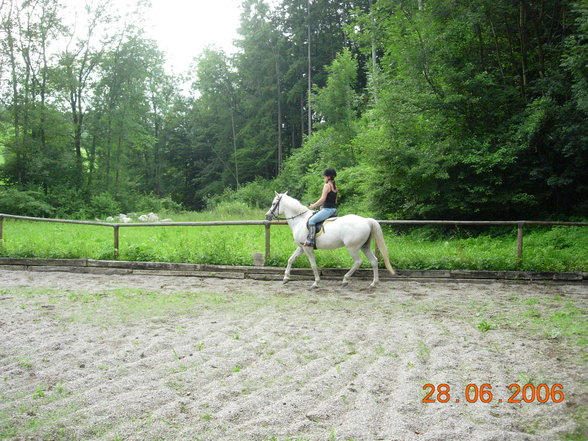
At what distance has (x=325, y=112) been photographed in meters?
25.8

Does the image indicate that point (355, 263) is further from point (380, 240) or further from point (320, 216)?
point (320, 216)

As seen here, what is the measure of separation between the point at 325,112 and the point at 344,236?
18727 millimetres

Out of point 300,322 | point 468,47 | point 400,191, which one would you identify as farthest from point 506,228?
point 300,322

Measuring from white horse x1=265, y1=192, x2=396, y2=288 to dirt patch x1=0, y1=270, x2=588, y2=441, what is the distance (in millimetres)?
979

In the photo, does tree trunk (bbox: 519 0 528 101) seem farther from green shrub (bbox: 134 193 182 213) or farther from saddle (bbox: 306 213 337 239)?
green shrub (bbox: 134 193 182 213)

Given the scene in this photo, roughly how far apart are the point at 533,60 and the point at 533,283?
9.70 meters

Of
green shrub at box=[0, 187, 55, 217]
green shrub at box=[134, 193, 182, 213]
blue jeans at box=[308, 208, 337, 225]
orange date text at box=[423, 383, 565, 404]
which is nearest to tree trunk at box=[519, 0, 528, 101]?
blue jeans at box=[308, 208, 337, 225]

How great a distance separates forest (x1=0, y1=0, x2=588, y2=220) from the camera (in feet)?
42.7

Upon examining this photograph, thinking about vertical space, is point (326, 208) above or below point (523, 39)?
below

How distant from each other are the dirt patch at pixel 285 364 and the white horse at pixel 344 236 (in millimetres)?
979

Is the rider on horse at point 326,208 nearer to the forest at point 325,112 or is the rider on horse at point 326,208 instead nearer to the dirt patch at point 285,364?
the dirt patch at point 285,364

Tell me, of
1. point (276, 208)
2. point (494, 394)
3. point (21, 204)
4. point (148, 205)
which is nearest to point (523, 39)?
point (276, 208)

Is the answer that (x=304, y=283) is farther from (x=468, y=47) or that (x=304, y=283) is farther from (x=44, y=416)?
(x=468, y=47)

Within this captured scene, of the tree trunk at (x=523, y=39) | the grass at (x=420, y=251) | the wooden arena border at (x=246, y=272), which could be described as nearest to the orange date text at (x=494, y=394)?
the wooden arena border at (x=246, y=272)
